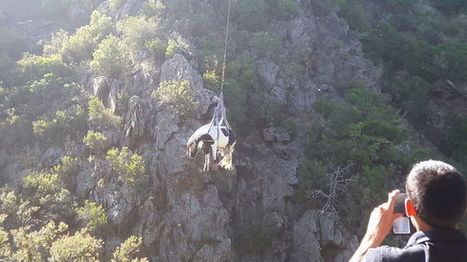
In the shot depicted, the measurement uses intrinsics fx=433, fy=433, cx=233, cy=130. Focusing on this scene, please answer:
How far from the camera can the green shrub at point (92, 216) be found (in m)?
12.6

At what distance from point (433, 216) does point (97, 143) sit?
14.6m

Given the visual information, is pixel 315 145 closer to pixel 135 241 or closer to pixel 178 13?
pixel 135 241

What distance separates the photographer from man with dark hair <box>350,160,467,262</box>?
79.7 inches

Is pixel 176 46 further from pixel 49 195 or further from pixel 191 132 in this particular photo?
pixel 49 195

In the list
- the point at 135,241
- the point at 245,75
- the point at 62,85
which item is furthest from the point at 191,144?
the point at 62,85

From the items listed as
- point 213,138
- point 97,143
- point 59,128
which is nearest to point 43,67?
point 59,128

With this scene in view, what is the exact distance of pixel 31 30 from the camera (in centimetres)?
2806

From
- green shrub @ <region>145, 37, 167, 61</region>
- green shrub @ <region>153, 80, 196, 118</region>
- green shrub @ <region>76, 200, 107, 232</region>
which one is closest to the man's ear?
green shrub @ <region>76, 200, 107, 232</region>

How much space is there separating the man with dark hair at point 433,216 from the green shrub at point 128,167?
39.7ft

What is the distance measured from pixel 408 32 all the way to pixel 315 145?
14.7 m

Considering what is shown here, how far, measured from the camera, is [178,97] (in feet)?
50.5

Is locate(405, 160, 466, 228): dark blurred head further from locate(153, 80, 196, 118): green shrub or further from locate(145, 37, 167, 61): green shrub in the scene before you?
locate(145, 37, 167, 61): green shrub

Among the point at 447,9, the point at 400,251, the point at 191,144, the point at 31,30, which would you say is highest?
the point at 400,251

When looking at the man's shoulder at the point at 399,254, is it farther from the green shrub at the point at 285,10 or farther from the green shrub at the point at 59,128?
the green shrub at the point at 285,10
